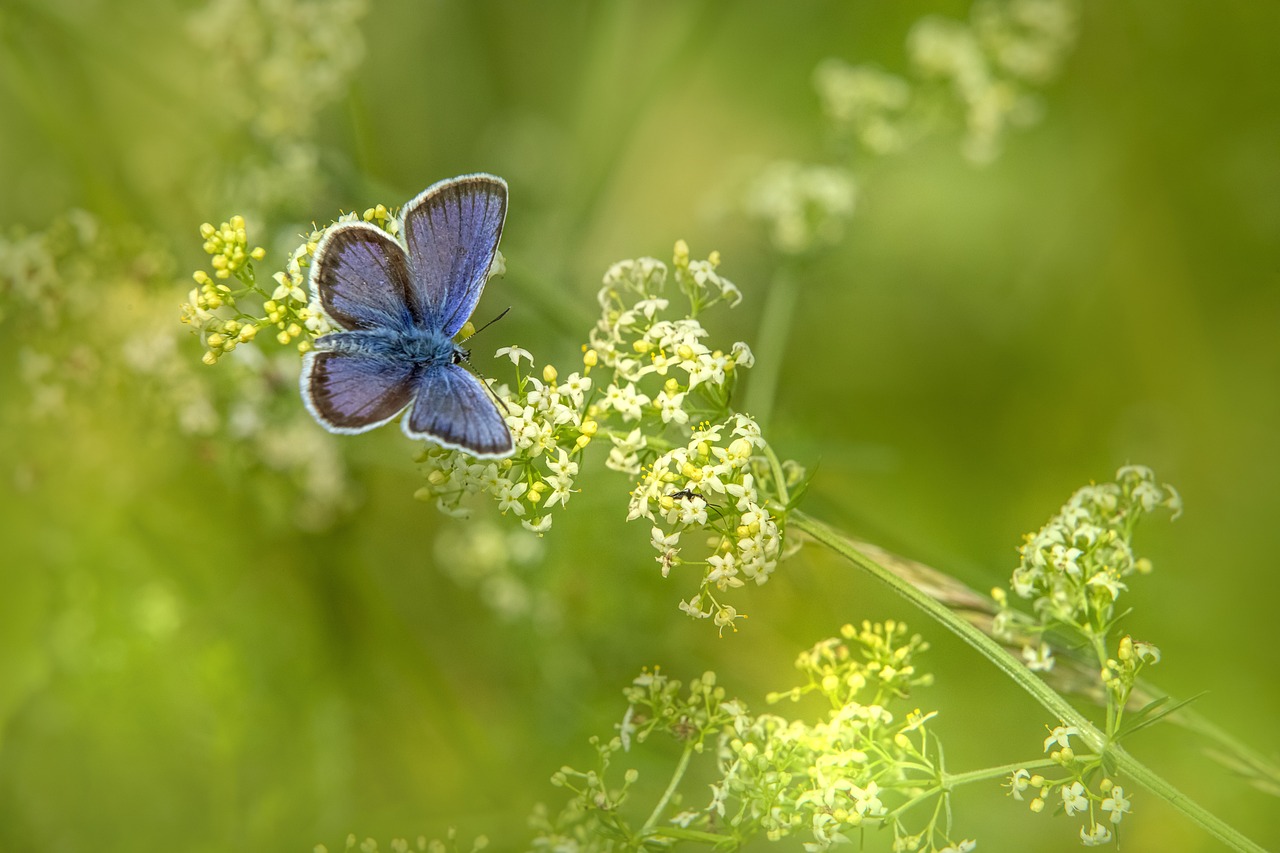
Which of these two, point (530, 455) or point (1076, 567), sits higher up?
point (1076, 567)

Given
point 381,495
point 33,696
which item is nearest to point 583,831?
point 381,495

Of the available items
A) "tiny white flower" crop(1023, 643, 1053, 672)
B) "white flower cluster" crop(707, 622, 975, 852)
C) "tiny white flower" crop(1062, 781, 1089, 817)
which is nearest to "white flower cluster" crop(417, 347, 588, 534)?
"white flower cluster" crop(707, 622, 975, 852)

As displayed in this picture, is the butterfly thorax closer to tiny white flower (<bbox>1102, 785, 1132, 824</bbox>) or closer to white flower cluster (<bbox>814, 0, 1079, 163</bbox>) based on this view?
tiny white flower (<bbox>1102, 785, 1132, 824</bbox>)

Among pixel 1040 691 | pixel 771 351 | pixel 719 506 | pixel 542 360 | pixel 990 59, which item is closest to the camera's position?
pixel 1040 691

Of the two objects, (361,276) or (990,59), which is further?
(990,59)

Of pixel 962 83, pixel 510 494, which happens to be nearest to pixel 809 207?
pixel 962 83

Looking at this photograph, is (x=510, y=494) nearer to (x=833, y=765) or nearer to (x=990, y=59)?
(x=833, y=765)
